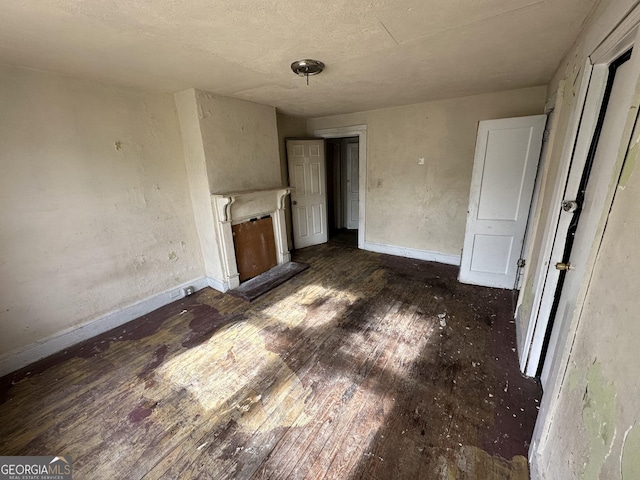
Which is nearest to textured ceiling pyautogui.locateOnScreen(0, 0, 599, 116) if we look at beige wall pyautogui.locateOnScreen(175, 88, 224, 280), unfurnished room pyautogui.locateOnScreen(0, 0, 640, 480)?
unfurnished room pyautogui.locateOnScreen(0, 0, 640, 480)

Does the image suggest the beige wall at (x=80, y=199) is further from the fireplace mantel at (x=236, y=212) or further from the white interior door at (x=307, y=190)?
the white interior door at (x=307, y=190)

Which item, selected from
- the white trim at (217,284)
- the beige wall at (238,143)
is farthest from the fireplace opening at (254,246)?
the beige wall at (238,143)

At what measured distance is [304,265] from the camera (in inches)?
152

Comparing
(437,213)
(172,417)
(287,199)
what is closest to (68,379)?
(172,417)

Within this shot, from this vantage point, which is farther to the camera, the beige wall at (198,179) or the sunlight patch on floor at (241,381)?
the beige wall at (198,179)

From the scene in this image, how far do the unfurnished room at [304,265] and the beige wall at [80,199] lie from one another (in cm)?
2

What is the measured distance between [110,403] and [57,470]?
1.27ft

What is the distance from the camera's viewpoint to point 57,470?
1406 mm

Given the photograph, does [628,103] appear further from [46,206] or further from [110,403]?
[46,206]

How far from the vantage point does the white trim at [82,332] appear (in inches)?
82.4

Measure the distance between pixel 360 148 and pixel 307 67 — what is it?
2295 millimetres

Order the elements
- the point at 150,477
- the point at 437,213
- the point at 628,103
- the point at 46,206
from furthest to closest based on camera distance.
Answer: the point at 437,213 → the point at 46,206 → the point at 150,477 → the point at 628,103

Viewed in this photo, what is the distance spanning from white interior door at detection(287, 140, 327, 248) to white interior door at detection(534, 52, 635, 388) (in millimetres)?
3485

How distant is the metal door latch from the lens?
1468 mm
